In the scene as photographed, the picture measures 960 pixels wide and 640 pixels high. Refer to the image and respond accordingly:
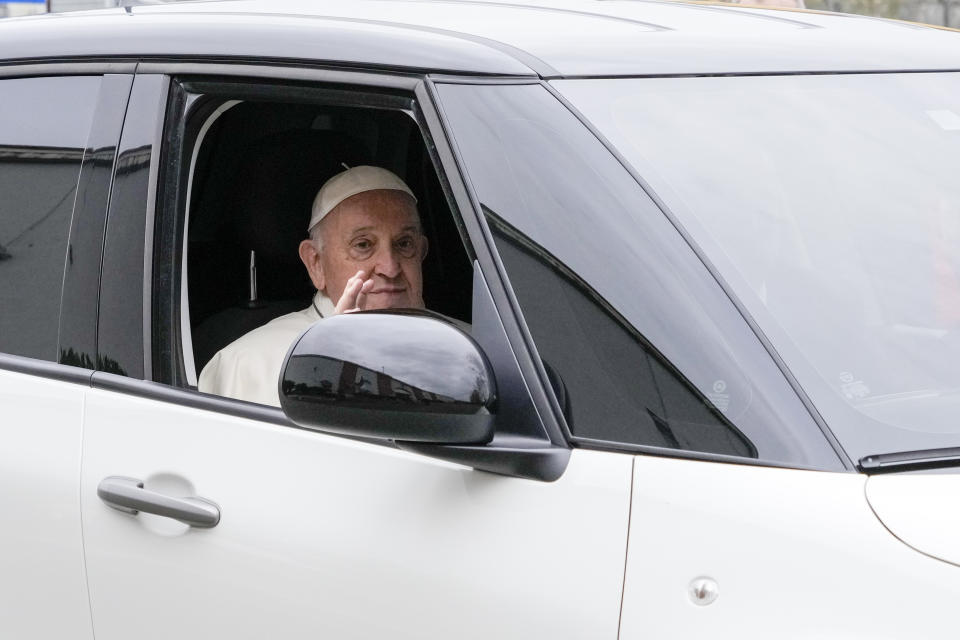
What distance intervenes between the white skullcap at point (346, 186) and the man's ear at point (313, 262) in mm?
52

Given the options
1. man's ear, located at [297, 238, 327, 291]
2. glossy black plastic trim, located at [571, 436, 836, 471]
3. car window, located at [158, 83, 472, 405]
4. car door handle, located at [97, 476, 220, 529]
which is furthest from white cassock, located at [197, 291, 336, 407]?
glossy black plastic trim, located at [571, 436, 836, 471]

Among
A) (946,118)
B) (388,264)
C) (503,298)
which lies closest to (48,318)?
(388,264)

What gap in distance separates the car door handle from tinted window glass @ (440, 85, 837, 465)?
0.60 meters

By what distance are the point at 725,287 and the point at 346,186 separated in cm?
150

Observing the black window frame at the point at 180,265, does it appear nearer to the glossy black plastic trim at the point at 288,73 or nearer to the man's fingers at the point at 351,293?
the glossy black plastic trim at the point at 288,73

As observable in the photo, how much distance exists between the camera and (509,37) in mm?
2291

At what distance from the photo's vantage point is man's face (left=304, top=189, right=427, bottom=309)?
330 centimetres

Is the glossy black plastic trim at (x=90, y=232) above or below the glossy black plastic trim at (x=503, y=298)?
above

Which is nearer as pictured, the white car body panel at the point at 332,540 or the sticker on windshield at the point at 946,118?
the white car body panel at the point at 332,540

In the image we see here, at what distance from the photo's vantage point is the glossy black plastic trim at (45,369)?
2.49 m

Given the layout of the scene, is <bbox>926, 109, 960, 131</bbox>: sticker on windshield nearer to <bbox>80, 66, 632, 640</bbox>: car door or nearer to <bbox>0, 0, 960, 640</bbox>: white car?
<bbox>0, 0, 960, 640</bbox>: white car

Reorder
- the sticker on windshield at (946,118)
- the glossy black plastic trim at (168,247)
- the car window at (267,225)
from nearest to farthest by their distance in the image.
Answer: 1. the sticker on windshield at (946,118)
2. the glossy black plastic trim at (168,247)
3. the car window at (267,225)

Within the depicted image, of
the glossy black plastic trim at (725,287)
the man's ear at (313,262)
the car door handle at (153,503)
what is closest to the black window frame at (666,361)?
the glossy black plastic trim at (725,287)

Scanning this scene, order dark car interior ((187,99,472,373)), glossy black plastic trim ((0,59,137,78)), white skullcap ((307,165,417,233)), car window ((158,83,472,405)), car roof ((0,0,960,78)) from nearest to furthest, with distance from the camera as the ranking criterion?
1. car roof ((0,0,960,78))
2. glossy black plastic trim ((0,59,137,78))
3. car window ((158,83,472,405))
4. dark car interior ((187,99,472,373))
5. white skullcap ((307,165,417,233))
